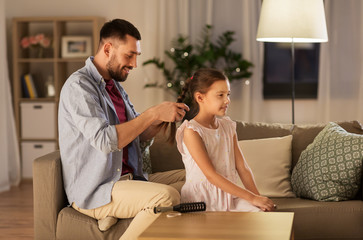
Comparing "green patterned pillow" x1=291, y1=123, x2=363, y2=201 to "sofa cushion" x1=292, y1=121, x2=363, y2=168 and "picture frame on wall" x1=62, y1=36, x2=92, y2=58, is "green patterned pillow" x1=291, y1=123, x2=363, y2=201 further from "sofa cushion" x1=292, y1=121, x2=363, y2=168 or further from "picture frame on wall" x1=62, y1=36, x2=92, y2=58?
"picture frame on wall" x1=62, y1=36, x2=92, y2=58

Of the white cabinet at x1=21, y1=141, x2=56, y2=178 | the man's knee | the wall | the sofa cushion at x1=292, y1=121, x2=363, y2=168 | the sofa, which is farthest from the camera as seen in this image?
the white cabinet at x1=21, y1=141, x2=56, y2=178

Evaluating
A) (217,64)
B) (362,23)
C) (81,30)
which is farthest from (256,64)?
(81,30)

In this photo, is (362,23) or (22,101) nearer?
(362,23)

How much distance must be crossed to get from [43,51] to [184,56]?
4.78ft

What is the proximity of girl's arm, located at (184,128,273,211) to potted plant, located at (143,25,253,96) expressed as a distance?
2.82 metres

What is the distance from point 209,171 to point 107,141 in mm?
459

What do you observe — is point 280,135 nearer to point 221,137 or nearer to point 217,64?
point 221,137

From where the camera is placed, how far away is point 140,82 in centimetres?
576

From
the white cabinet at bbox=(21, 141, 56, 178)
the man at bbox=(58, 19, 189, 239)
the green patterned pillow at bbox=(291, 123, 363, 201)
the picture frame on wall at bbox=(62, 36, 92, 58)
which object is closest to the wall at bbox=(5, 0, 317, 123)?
the picture frame on wall at bbox=(62, 36, 92, 58)

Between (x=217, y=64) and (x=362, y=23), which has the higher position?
(x=362, y=23)

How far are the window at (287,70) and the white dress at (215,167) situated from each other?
3.02 metres

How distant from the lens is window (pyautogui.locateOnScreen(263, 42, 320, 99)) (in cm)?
563

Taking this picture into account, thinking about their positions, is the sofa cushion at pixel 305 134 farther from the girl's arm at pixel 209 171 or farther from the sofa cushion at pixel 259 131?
the girl's arm at pixel 209 171

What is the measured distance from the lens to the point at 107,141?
7.86 ft
